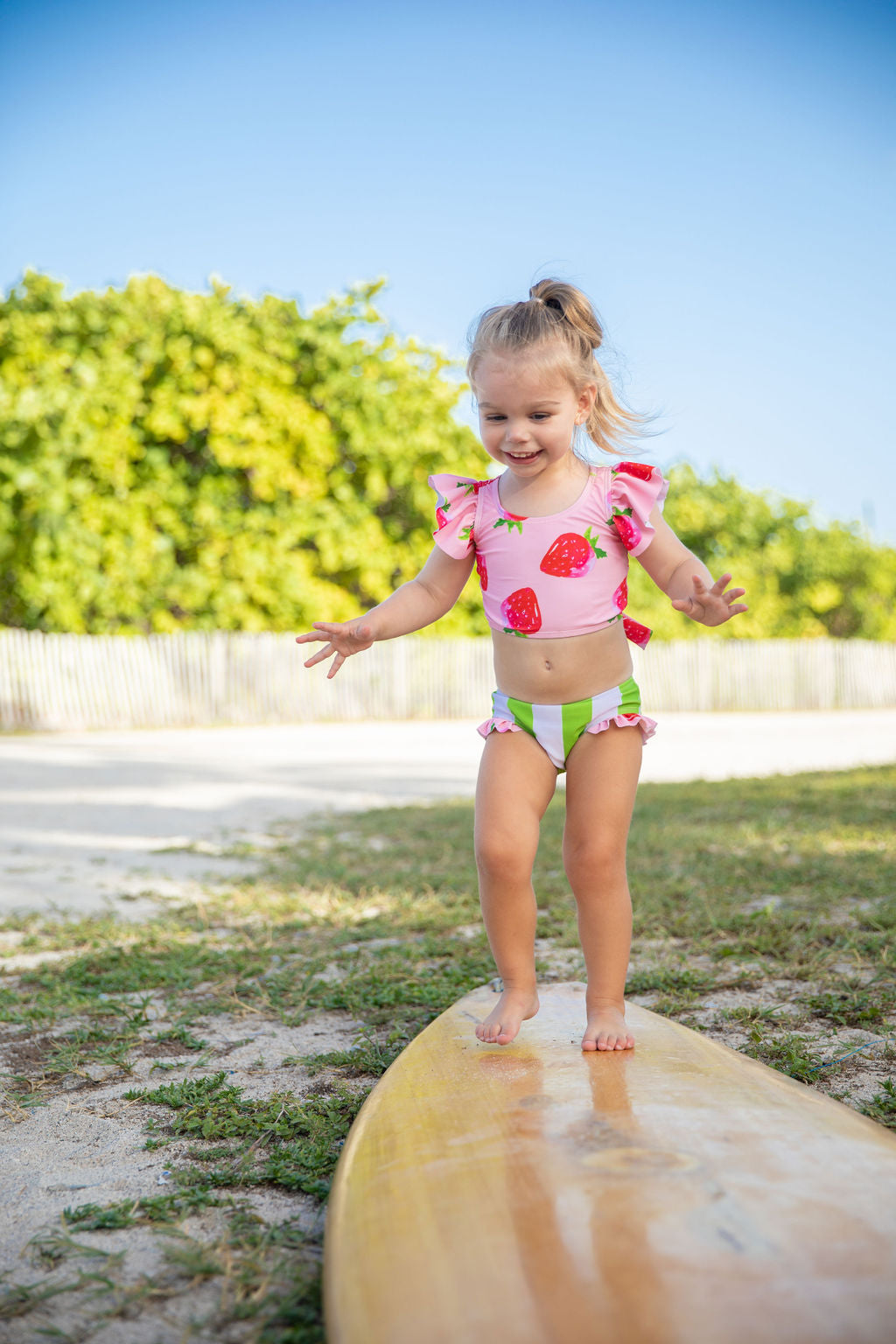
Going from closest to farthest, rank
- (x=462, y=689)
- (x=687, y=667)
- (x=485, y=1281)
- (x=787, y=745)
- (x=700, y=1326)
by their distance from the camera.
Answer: (x=700, y=1326) → (x=485, y=1281) → (x=787, y=745) → (x=462, y=689) → (x=687, y=667)

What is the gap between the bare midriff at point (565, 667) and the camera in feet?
7.49

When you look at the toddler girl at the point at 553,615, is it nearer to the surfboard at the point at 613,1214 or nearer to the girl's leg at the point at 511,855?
the girl's leg at the point at 511,855

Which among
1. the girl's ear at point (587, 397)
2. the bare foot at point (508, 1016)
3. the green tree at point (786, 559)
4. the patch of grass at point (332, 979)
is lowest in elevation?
the patch of grass at point (332, 979)

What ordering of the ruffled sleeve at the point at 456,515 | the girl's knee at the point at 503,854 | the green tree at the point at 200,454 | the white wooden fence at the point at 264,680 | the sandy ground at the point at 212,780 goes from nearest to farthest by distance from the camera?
the girl's knee at the point at 503,854
the ruffled sleeve at the point at 456,515
the sandy ground at the point at 212,780
the white wooden fence at the point at 264,680
the green tree at the point at 200,454

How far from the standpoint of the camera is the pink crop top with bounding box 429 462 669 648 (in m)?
2.30

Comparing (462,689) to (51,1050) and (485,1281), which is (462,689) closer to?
(51,1050)

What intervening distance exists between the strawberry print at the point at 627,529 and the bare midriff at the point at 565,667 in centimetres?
18

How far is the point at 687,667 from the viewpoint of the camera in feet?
64.6

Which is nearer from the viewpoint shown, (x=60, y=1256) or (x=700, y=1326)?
(x=700, y=1326)

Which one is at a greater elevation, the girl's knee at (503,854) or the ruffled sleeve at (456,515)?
the ruffled sleeve at (456,515)

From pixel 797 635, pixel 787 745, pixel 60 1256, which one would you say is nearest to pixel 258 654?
pixel 787 745

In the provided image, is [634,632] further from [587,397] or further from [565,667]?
[587,397]

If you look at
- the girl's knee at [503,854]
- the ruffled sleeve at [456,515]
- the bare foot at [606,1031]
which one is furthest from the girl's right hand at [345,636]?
the bare foot at [606,1031]

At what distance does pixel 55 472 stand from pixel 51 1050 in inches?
552
